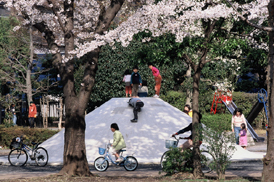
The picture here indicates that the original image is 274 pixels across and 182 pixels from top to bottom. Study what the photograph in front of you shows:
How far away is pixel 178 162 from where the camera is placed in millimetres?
11070

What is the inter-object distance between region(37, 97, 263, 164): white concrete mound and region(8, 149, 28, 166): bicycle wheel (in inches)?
43.2

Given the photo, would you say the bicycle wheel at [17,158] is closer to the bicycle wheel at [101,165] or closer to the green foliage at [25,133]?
the bicycle wheel at [101,165]

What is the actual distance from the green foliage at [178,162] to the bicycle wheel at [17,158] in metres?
6.26

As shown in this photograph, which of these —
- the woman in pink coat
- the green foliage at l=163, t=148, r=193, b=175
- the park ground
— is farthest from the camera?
the woman in pink coat

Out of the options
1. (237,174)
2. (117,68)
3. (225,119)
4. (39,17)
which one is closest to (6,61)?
(117,68)

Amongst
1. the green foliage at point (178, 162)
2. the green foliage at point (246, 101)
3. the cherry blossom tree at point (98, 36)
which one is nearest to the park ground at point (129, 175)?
the green foliage at point (178, 162)

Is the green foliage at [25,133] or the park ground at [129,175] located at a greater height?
the green foliage at [25,133]

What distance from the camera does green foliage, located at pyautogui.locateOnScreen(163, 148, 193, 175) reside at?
11.0m

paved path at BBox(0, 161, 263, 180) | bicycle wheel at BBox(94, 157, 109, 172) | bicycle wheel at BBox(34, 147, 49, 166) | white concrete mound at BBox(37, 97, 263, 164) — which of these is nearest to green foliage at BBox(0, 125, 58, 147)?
white concrete mound at BBox(37, 97, 263, 164)

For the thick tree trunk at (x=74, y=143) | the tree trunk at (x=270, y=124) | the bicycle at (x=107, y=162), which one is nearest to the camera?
the tree trunk at (x=270, y=124)

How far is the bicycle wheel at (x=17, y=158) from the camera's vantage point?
15.0 meters

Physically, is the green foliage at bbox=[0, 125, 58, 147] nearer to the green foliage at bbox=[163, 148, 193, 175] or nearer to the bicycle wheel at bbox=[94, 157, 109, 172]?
the bicycle wheel at bbox=[94, 157, 109, 172]

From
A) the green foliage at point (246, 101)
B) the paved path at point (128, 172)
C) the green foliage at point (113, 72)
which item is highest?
the green foliage at point (113, 72)

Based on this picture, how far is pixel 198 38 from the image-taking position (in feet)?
38.3
